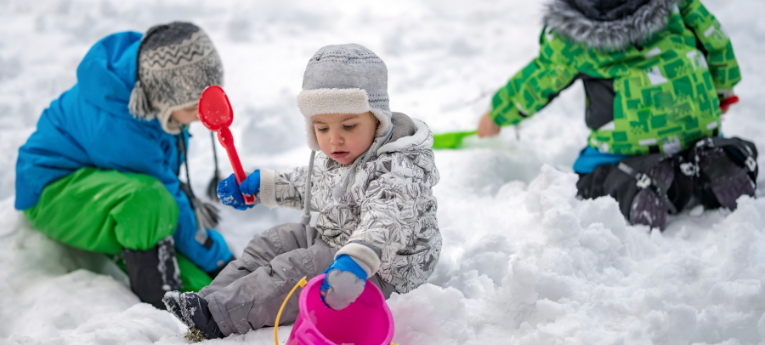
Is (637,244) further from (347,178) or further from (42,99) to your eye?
(42,99)

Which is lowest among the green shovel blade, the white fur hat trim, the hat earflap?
the green shovel blade

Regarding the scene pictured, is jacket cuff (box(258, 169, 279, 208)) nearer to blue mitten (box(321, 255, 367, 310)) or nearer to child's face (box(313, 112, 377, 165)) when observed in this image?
child's face (box(313, 112, 377, 165))

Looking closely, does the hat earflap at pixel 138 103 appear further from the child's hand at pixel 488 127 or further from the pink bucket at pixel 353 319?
the child's hand at pixel 488 127

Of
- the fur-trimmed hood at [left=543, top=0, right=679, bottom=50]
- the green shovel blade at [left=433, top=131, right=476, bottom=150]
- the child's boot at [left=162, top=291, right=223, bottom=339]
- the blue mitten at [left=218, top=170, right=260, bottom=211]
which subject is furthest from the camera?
the green shovel blade at [left=433, top=131, right=476, bottom=150]

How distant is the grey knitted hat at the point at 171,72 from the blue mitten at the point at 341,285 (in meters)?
0.95

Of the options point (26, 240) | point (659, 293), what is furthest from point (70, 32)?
point (659, 293)

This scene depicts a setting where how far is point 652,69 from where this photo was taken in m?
1.74

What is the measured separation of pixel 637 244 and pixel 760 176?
2.39 feet

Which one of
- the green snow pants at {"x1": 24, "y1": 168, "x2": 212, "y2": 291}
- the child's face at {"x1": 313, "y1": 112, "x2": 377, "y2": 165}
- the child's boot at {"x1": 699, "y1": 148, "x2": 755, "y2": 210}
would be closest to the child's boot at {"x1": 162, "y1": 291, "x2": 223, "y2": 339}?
the child's face at {"x1": 313, "y1": 112, "x2": 377, "y2": 165}

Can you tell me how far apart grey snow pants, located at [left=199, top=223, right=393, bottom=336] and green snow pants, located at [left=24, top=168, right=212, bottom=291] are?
50 cm

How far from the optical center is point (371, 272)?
0.99m

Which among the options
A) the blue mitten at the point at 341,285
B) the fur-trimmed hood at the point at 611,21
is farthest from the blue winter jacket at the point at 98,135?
the fur-trimmed hood at the point at 611,21

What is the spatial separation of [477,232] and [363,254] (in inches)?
29.0

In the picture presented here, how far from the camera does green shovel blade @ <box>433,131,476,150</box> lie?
2412 mm
